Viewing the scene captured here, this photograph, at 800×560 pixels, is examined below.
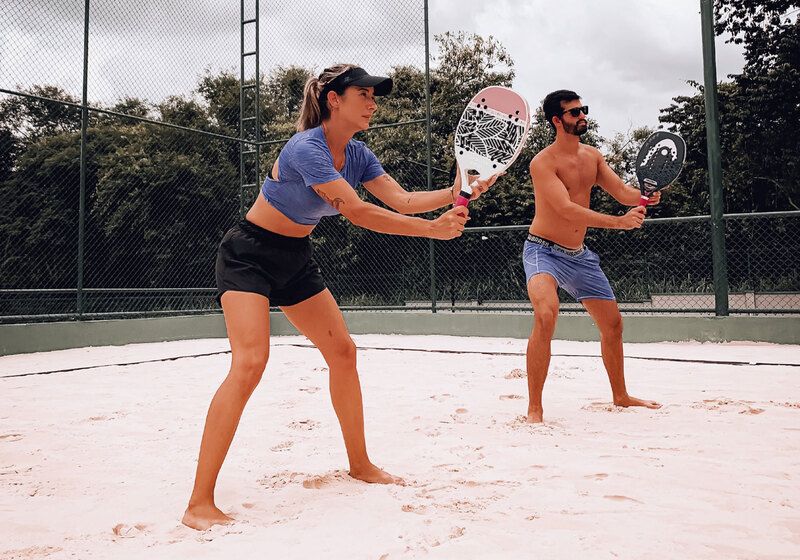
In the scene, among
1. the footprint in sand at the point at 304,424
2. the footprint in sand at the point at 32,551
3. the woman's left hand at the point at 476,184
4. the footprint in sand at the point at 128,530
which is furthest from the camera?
the footprint in sand at the point at 304,424

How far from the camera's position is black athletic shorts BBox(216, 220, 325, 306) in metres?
2.64

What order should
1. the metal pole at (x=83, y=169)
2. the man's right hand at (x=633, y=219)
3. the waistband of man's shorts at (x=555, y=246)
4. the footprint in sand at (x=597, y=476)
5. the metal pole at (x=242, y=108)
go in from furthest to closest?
the metal pole at (x=242, y=108) < the metal pole at (x=83, y=169) < the waistband of man's shorts at (x=555, y=246) < the man's right hand at (x=633, y=219) < the footprint in sand at (x=597, y=476)

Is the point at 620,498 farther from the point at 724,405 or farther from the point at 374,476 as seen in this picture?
the point at 724,405

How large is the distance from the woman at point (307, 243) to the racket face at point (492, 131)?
17cm

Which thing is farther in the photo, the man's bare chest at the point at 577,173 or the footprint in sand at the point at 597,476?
the man's bare chest at the point at 577,173

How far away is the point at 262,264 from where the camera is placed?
2.68m

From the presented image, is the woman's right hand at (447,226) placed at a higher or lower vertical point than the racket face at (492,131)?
lower

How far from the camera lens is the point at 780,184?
19781 mm

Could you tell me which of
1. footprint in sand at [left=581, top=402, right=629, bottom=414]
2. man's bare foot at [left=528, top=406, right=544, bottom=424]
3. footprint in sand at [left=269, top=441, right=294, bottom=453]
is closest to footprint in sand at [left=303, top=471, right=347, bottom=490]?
footprint in sand at [left=269, top=441, right=294, bottom=453]

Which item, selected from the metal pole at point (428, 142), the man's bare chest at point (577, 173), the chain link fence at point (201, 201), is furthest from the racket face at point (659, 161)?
the metal pole at point (428, 142)

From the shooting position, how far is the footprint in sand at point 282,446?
11.4 feet

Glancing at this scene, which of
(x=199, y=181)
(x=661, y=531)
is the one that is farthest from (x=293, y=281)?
(x=199, y=181)

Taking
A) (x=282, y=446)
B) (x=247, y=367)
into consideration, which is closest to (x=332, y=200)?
(x=247, y=367)

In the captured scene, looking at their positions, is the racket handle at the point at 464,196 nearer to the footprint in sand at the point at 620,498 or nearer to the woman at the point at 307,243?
the woman at the point at 307,243
